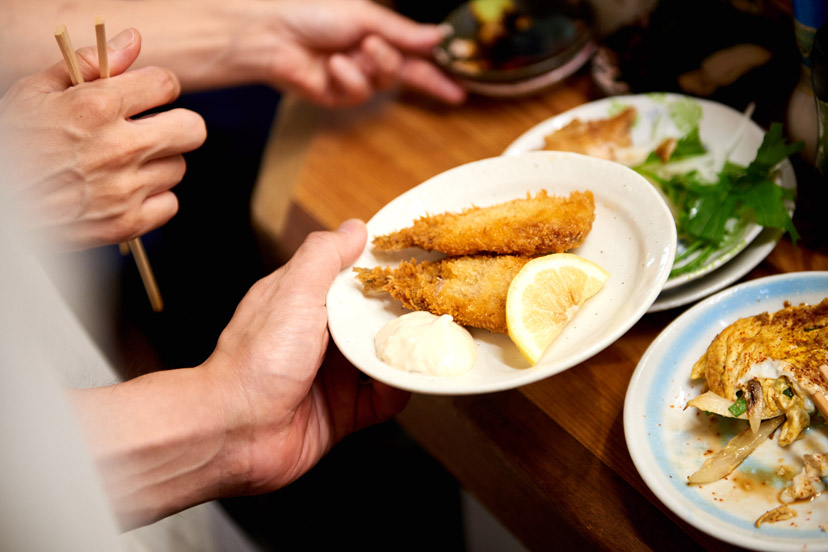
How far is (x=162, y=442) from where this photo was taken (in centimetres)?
116

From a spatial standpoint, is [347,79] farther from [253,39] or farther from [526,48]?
[526,48]

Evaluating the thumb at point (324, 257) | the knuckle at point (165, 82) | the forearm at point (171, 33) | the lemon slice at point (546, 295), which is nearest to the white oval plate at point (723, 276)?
the lemon slice at point (546, 295)

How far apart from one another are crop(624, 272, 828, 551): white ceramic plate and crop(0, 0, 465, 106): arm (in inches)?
48.6

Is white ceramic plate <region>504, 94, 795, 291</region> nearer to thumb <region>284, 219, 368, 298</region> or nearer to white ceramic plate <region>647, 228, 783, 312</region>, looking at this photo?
white ceramic plate <region>647, 228, 783, 312</region>

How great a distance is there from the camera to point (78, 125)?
1308mm

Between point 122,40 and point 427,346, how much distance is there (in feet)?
3.04

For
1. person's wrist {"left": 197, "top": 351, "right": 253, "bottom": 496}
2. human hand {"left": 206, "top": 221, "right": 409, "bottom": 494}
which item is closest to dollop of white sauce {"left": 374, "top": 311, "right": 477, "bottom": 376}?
human hand {"left": 206, "top": 221, "right": 409, "bottom": 494}

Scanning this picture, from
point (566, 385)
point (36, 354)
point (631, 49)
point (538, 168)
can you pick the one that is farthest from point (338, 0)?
point (36, 354)

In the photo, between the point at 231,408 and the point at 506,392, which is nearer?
the point at 231,408

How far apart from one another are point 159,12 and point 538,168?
1.28m

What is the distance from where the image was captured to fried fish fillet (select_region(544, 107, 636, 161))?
173cm

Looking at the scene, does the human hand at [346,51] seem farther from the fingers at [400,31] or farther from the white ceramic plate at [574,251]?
the white ceramic plate at [574,251]

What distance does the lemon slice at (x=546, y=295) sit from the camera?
3.69 ft

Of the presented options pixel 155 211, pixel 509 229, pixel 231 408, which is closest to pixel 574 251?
pixel 509 229
